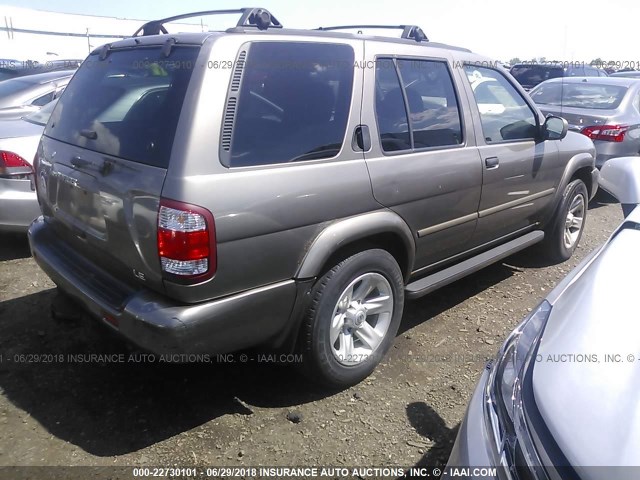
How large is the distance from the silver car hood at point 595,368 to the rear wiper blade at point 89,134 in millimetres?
2338

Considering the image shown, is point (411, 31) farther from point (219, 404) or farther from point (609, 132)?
point (609, 132)

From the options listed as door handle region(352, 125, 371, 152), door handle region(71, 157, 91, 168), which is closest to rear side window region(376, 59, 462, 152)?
door handle region(352, 125, 371, 152)

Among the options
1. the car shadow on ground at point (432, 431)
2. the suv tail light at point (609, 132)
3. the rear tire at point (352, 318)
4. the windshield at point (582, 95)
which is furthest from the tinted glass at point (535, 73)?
the car shadow on ground at point (432, 431)

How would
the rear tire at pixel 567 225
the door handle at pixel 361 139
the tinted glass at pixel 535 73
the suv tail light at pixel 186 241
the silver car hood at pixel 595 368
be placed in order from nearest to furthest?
1. the silver car hood at pixel 595 368
2. the suv tail light at pixel 186 241
3. the door handle at pixel 361 139
4. the rear tire at pixel 567 225
5. the tinted glass at pixel 535 73

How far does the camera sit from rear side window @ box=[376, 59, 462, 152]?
2947 millimetres

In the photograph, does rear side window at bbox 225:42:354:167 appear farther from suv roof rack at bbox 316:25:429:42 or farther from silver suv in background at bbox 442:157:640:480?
silver suv in background at bbox 442:157:640:480

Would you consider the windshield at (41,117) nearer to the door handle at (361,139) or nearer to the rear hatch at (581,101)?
the door handle at (361,139)

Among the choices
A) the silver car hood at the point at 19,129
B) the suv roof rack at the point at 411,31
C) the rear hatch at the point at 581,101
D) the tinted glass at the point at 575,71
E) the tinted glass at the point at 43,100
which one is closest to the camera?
the suv roof rack at the point at 411,31

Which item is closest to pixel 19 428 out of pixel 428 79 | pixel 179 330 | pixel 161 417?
pixel 161 417

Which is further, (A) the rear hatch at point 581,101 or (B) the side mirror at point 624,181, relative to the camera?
(A) the rear hatch at point 581,101

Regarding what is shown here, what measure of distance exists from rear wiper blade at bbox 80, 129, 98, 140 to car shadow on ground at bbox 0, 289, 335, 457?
132cm

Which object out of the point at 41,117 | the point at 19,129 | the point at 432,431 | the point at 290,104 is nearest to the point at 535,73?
the point at 41,117

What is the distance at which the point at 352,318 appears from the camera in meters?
2.93

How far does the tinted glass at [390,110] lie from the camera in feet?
9.53
